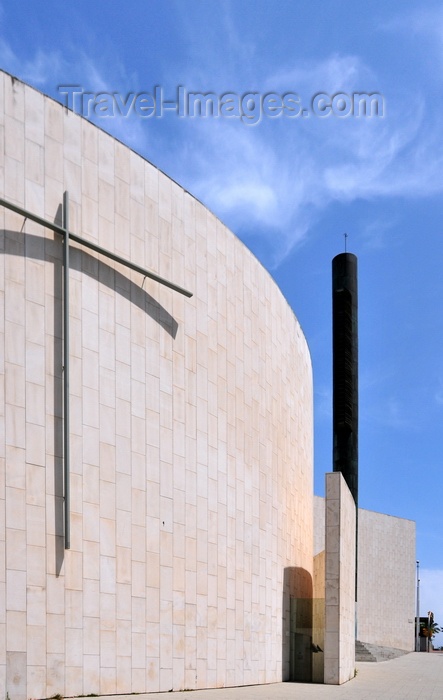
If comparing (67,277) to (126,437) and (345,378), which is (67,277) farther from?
(345,378)

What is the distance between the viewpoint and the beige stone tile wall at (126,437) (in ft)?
48.5

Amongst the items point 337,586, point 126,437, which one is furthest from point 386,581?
point 126,437

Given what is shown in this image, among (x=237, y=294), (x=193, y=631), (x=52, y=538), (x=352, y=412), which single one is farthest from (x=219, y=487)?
(x=352, y=412)

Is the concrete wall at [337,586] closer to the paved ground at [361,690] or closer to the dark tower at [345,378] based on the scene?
the paved ground at [361,690]

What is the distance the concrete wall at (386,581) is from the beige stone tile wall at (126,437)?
29.1m

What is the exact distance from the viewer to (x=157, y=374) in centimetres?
1888

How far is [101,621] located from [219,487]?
6.02 metres

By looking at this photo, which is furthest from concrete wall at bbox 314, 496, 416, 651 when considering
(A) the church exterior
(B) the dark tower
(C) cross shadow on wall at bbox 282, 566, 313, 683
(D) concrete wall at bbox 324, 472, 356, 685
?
(A) the church exterior

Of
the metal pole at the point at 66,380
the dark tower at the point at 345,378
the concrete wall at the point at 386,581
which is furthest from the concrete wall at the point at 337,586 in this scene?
the concrete wall at the point at 386,581

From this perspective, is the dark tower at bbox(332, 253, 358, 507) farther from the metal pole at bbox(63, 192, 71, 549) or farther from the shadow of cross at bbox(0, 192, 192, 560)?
the metal pole at bbox(63, 192, 71, 549)

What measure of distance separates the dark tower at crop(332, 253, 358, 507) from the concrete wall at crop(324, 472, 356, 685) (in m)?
12.5

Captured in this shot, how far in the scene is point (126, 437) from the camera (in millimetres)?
→ 17453

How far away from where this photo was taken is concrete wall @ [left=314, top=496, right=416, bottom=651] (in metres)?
52.8

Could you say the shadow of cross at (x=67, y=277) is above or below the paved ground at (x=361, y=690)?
above
